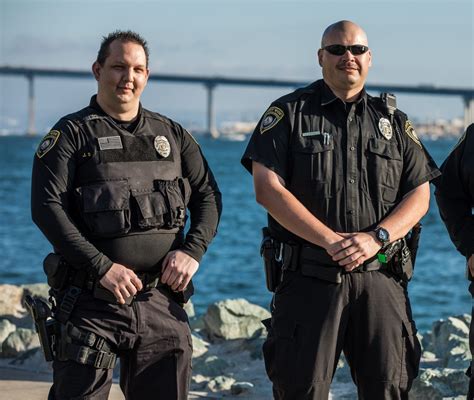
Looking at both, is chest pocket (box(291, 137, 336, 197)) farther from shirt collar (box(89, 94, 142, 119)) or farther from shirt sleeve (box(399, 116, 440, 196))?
shirt collar (box(89, 94, 142, 119))

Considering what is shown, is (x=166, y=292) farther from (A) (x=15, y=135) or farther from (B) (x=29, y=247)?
Answer: (A) (x=15, y=135)

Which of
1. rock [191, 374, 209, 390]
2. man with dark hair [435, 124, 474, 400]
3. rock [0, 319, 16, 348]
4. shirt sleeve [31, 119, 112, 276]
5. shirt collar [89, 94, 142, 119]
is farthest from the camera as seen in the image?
rock [0, 319, 16, 348]

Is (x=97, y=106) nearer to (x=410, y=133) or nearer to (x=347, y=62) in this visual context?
(x=347, y=62)

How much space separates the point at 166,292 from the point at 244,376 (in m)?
2.37

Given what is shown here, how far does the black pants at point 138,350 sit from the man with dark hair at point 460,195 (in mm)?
1200

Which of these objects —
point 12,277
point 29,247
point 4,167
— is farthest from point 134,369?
point 4,167

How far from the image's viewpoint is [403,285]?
417 centimetres

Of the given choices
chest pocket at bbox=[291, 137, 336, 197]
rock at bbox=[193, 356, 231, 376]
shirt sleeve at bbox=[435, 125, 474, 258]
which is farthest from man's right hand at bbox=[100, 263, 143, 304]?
rock at bbox=[193, 356, 231, 376]

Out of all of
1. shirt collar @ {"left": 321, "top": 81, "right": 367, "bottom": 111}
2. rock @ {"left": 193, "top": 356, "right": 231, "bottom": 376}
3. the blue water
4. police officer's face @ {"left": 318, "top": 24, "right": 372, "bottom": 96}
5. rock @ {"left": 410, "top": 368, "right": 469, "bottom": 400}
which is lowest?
the blue water

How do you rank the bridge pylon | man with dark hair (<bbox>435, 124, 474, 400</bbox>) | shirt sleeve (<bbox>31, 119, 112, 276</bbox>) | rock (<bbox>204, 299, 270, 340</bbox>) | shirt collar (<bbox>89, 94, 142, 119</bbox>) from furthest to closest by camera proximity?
1. the bridge pylon
2. rock (<bbox>204, 299, 270, 340</bbox>)
3. man with dark hair (<bbox>435, 124, 474, 400</bbox>)
4. shirt collar (<bbox>89, 94, 142, 119</bbox>)
5. shirt sleeve (<bbox>31, 119, 112, 276</bbox>)

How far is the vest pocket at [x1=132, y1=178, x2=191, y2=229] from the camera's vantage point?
12.8 ft

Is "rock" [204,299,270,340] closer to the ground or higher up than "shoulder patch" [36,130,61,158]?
closer to the ground

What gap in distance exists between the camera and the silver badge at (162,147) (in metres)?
4.00

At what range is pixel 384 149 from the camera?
411 cm
